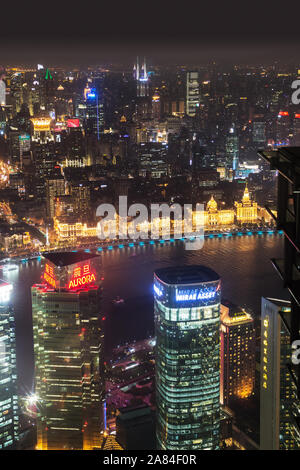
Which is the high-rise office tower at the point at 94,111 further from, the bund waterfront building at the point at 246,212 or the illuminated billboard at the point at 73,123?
the bund waterfront building at the point at 246,212

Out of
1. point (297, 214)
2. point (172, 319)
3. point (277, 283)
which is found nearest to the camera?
point (297, 214)

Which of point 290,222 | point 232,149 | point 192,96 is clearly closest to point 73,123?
point 192,96

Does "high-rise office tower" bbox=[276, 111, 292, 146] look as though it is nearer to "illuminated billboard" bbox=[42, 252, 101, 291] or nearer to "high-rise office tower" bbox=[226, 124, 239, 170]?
"high-rise office tower" bbox=[226, 124, 239, 170]

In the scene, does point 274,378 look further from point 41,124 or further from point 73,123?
point 41,124

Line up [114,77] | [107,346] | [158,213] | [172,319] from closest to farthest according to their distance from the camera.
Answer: [172,319], [107,346], [158,213], [114,77]

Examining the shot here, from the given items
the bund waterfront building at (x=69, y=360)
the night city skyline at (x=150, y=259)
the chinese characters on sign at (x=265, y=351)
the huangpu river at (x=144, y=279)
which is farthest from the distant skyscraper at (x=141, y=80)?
the chinese characters on sign at (x=265, y=351)
